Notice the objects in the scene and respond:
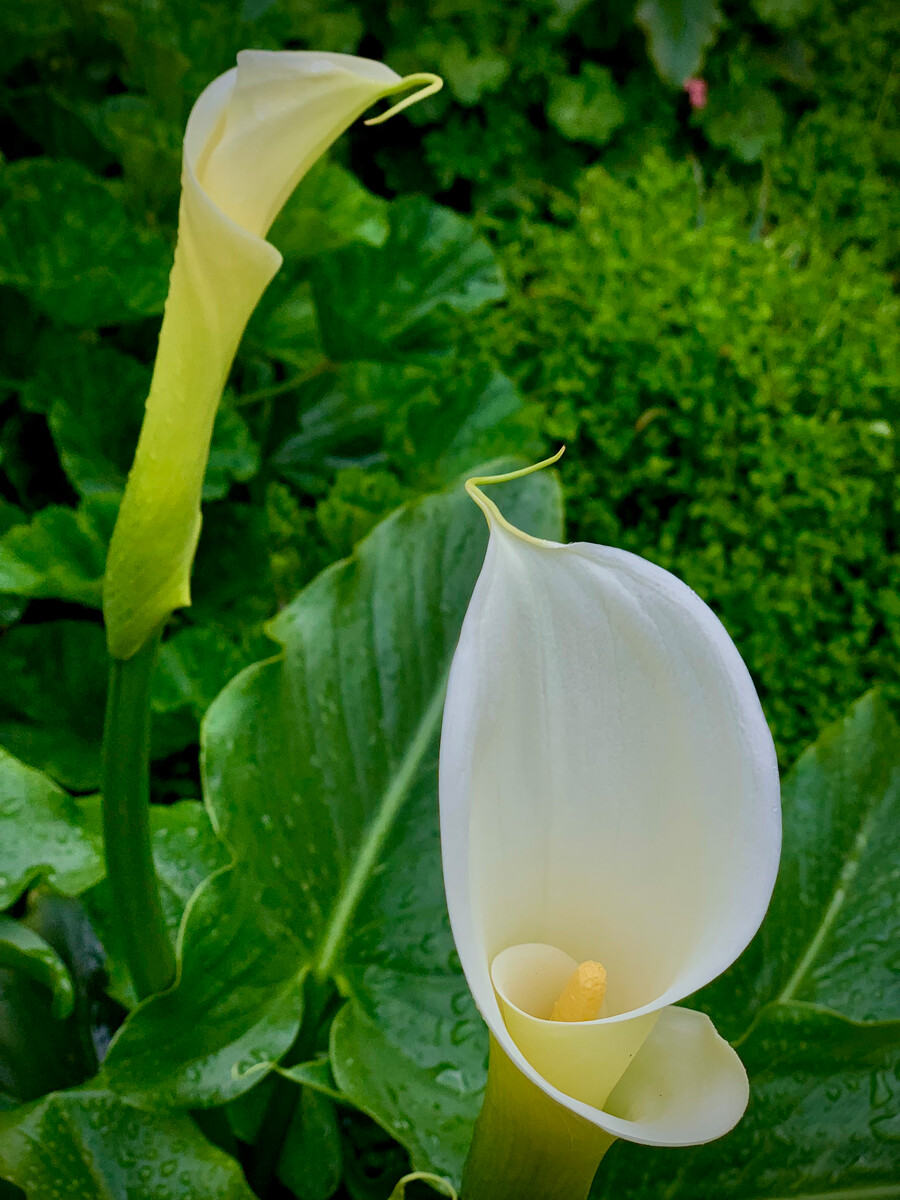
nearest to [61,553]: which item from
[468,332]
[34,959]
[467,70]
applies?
[34,959]

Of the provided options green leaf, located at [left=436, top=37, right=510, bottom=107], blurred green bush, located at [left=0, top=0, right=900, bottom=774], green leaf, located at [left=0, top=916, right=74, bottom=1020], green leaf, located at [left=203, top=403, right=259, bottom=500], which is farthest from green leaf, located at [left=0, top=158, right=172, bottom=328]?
green leaf, located at [left=436, top=37, right=510, bottom=107]

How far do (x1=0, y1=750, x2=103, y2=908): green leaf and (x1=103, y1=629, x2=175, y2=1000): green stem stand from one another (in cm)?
2

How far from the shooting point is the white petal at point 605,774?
1.09 feet

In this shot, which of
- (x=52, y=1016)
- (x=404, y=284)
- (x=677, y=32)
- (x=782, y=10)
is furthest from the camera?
(x=782, y=10)

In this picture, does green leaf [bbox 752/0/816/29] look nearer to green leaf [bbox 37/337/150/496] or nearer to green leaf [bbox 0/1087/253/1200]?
green leaf [bbox 37/337/150/496]

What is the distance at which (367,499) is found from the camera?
1.00 metres

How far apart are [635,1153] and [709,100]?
6.38 feet

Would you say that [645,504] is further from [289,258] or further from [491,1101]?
[491,1101]

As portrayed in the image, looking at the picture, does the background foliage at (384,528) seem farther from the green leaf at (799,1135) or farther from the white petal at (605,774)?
the white petal at (605,774)

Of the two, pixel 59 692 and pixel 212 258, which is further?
pixel 59 692

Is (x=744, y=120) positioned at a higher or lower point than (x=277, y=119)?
lower

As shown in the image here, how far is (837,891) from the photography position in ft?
2.22

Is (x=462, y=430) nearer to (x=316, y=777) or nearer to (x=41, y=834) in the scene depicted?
(x=316, y=777)

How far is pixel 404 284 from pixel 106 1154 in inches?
30.4
